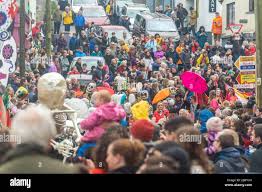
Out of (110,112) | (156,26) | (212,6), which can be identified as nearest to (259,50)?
(110,112)

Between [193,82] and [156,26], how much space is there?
75.8 ft

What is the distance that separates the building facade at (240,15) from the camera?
4150 centimetres

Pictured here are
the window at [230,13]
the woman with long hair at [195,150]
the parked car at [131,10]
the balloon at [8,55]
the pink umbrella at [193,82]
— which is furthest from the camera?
the parked car at [131,10]

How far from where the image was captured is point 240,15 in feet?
143

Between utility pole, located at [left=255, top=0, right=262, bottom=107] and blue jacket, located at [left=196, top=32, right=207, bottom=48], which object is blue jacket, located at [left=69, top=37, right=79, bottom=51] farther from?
utility pole, located at [left=255, top=0, right=262, bottom=107]

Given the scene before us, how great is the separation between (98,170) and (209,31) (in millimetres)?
38811

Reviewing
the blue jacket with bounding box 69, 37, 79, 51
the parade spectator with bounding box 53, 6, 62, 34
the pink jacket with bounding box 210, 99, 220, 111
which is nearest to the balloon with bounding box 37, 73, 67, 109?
the pink jacket with bounding box 210, 99, 220, 111

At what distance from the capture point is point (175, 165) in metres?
7.06

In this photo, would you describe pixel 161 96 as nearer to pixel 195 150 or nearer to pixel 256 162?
pixel 256 162

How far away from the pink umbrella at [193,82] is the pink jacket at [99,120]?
9502 millimetres

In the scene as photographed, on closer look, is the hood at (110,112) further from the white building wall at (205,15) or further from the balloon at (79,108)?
the white building wall at (205,15)

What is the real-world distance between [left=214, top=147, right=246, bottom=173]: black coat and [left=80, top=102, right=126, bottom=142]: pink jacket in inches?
41.0

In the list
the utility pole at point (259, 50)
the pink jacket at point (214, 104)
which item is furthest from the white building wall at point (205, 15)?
the utility pole at point (259, 50)

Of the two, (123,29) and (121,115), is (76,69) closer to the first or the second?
(123,29)
